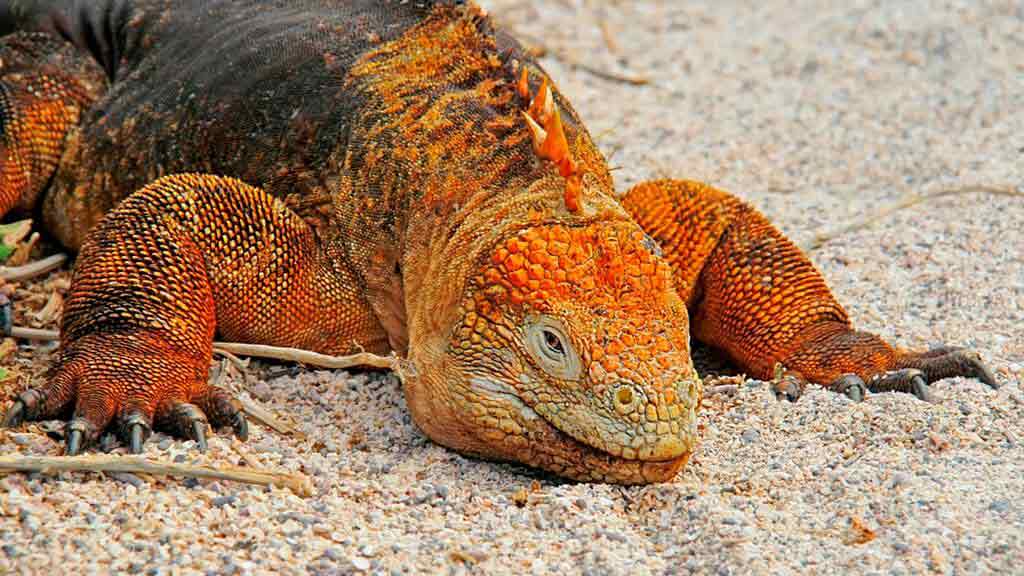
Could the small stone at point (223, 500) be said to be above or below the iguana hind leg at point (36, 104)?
below

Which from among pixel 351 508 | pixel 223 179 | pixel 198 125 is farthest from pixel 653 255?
pixel 198 125

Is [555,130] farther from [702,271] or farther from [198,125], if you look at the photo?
[198,125]

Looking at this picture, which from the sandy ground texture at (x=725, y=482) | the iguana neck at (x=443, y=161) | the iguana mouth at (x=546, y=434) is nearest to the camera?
the sandy ground texture at (x=725, y=482)

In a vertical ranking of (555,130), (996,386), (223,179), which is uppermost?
(555,130)

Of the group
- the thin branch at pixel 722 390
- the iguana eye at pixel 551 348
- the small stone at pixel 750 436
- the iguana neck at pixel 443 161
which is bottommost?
the thin branch at pixel 722 390

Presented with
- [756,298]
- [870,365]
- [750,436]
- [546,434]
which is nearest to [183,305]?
[546,434]

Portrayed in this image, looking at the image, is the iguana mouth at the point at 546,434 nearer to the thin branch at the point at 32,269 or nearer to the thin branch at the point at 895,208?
the thin branch at the point at 32,269

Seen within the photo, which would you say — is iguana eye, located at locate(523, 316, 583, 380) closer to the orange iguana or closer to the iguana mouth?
the orange iguana

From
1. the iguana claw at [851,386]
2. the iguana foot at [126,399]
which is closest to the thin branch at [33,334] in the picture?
the iguana foot at [126,399]
